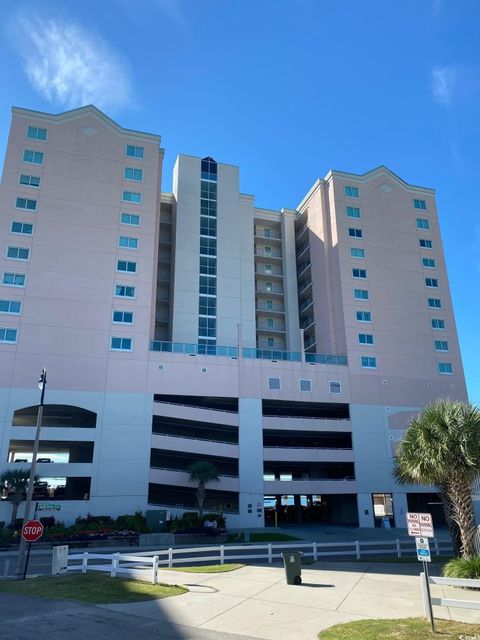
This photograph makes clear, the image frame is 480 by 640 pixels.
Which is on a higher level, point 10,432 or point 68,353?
point 68,353

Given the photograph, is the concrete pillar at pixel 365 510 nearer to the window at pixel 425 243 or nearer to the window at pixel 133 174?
the window at pixel 425 243

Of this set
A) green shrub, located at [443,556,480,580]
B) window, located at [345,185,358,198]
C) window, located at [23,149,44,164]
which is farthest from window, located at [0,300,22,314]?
green shrub, located at [443,556,480,580]

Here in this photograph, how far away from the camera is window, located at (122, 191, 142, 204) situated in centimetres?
5372

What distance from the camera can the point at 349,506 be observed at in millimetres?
53281

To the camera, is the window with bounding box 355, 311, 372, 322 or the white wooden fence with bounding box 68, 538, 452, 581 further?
the window with bounding box 355, 311, 372, 322

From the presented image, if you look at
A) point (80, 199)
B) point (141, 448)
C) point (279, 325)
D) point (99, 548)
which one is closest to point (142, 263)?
point (80, 199)

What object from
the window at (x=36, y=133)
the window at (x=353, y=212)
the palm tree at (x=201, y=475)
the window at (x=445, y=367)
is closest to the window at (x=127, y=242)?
the window at (x=36, y=133)

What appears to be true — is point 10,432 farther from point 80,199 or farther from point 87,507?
point 80,199

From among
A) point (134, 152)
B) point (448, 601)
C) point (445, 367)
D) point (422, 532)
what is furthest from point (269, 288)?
point (448, 601)

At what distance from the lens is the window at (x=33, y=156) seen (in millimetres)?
51375

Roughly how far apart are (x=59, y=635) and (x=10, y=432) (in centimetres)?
3564

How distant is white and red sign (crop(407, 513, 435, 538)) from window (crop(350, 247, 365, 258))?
49.5 m

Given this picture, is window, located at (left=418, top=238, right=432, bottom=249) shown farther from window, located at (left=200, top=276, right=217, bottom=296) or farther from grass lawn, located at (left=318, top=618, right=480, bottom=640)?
grass lawn, located at (left=318, top=618, right=480, bottom=640)

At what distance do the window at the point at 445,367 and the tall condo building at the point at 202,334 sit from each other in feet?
1.15
